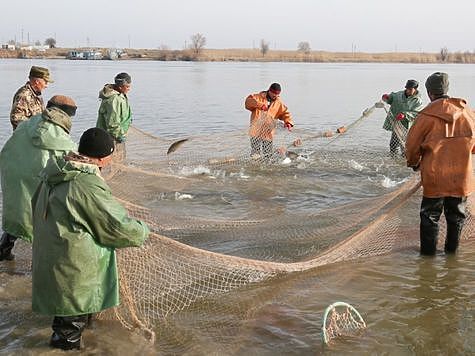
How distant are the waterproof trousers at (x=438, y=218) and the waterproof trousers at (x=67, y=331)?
3.39 m

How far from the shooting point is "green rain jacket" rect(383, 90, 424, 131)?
10523 millimetres

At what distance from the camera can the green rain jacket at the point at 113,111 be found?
302 inches

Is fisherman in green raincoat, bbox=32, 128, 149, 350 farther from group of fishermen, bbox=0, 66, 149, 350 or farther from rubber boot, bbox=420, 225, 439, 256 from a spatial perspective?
rubber boot, bbox=420, 225, 439, 256

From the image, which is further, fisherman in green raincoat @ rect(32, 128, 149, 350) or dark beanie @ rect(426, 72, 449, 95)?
dark beanie @ rect(426, 72, 449, 95)

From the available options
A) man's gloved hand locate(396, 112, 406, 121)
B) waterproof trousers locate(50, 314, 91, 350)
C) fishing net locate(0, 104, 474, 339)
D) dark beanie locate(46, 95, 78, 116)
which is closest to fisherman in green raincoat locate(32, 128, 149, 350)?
waterproof trousers locate(50, 314, 91, 350)

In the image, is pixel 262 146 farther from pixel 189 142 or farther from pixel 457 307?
pixel 457 307

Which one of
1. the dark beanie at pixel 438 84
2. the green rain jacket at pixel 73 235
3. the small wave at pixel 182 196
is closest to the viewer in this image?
the green rain jacket at pixel 73 235

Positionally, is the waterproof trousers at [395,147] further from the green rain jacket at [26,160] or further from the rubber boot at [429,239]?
the green rain jacket at [26,160]

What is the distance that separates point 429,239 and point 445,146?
1.02 meters

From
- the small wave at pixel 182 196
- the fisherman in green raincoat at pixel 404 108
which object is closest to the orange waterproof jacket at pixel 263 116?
the small wave at pixel 182 196

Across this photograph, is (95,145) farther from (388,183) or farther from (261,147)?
(388,183)

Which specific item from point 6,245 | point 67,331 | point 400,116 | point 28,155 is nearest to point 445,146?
point 67,331

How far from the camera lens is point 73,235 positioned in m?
3.25

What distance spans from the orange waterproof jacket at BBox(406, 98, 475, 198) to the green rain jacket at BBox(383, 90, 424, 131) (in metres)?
5.45
